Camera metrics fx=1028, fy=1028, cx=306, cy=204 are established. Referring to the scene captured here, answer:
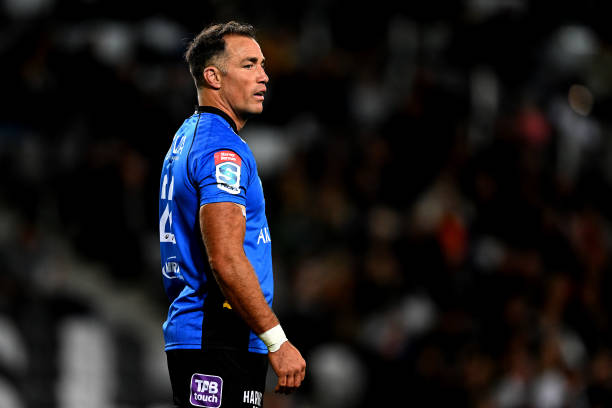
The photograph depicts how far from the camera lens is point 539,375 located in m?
10.3

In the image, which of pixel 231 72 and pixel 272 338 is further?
pixel 231 72

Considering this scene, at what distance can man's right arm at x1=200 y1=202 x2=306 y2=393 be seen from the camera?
4.03 metres

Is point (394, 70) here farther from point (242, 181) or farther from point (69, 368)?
point (242, 181)

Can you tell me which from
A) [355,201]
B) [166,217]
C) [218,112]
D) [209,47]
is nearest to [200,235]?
[166,217]

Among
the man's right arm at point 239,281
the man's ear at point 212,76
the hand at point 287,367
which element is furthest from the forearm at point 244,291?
the man's ear at point 212,76

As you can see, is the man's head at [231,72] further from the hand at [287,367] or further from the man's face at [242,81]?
the hand at [287,367]

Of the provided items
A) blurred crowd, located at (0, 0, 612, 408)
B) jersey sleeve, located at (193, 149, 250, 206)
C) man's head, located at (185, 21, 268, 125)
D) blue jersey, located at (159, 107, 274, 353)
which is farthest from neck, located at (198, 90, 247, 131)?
blurred crowd, located at (0, 0, 612, 408)

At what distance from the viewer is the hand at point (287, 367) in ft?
13.1

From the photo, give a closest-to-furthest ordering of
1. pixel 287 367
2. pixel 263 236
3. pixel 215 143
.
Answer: pixel 287 367 → pixel 215 143 → pixel 263 236

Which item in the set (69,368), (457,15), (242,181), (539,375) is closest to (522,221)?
(539,375)

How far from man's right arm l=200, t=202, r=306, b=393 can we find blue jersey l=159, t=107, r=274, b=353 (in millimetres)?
102

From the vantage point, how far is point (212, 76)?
4523 millimetres

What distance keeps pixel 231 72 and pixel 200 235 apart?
743 mm

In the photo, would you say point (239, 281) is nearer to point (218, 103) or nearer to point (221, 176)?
point (221, 176)
